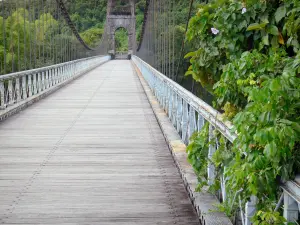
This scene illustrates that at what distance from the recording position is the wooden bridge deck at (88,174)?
3133 mm

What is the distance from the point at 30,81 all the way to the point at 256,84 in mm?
8671

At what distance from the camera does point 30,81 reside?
10.4 meters

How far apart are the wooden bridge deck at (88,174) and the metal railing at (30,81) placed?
2.20 ft

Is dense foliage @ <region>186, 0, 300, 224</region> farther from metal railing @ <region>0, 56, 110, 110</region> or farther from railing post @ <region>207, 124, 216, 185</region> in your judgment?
metal railing @ <region>0, 56, 110, 110</region>

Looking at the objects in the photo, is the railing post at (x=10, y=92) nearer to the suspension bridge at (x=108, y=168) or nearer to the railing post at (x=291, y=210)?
the suspension bridge at (x=108, y=168)

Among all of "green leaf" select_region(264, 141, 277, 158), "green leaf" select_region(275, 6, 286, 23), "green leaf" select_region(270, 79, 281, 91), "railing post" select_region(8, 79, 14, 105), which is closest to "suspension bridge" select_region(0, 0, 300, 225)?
"railing post" select_region(8, 79, 14, 105)

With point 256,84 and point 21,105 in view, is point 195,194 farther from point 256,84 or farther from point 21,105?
point 21,105

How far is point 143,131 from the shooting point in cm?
655

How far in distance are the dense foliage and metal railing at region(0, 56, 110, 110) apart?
5.34 meters

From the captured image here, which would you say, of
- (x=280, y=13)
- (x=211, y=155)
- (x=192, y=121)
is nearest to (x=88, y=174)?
(x=192, y=121)

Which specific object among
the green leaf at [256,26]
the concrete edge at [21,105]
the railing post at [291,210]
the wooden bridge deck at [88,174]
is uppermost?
the green leaf at [256,26]

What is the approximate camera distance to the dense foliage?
1676 millimetres

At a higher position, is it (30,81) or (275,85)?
(275,85)

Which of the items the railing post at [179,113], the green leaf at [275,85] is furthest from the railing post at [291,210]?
the railing post at [179,113]
